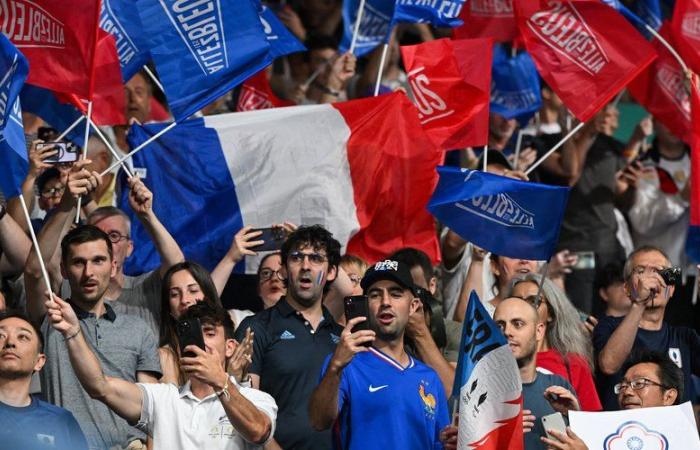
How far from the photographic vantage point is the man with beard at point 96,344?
8359mm

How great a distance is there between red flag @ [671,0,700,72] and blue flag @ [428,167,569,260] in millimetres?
2377

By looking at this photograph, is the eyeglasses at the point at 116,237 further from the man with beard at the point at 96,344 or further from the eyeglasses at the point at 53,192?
the man with beard at the point at 96,344

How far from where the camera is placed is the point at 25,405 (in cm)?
780

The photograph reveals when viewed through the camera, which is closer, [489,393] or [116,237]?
[489,393]

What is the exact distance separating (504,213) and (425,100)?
1.46 m

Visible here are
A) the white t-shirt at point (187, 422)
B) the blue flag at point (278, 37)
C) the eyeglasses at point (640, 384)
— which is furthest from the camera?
the blue flag at point (278, 37)

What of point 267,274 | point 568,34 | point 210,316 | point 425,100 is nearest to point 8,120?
point 210,316

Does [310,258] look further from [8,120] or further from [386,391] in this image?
[8,120]

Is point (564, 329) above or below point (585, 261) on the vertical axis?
below

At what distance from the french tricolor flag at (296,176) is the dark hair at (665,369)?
213 centimetres

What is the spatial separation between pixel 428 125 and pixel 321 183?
87cm

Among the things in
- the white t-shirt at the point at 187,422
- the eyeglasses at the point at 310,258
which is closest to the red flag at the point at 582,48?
the eyeglasses at the point at 310,258

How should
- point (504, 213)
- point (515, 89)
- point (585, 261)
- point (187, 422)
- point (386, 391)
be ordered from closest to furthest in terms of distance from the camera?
1. point (187, 422)
2. point (386, 391)
3. point (504, 213)
4. point (585, 261)
5. point (515, 89)

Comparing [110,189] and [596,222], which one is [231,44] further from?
[596,222]
